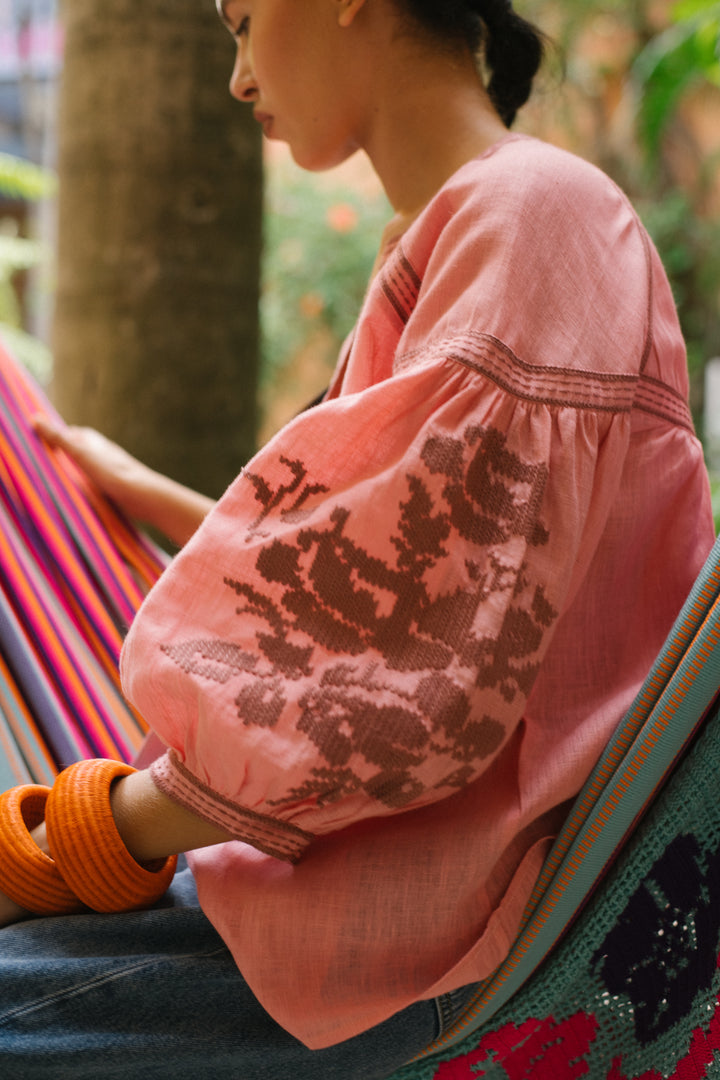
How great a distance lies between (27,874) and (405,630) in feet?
1.01

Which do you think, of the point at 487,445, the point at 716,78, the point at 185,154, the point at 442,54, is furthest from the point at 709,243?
the point at 487,445

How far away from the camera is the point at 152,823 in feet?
2.04

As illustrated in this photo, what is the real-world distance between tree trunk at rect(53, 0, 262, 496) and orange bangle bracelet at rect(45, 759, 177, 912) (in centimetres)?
86

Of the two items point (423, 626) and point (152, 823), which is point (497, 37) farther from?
point (152, 823)

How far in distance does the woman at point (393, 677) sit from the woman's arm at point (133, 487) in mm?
489

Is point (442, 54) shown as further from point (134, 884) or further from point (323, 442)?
point (134, 884)

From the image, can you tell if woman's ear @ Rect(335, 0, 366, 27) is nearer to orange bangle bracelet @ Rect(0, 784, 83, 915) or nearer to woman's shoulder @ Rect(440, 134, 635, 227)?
woman's shoulder @ Rect(440, 134, 635, 227)

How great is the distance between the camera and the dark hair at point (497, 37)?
80 cm

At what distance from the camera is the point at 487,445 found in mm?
590

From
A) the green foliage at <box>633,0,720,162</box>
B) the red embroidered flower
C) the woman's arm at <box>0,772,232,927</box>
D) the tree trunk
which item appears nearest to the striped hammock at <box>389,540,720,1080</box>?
the red embroidered flower

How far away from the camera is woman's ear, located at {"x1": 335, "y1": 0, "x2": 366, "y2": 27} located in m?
0.77

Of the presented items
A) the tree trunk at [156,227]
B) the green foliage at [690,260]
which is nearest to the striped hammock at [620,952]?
the tree trunk at [156,227]

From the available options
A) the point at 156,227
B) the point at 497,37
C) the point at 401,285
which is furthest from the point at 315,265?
the point at 401,285

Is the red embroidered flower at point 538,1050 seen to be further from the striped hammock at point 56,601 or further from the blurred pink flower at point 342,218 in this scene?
the blurred pink flower at point 342,218
